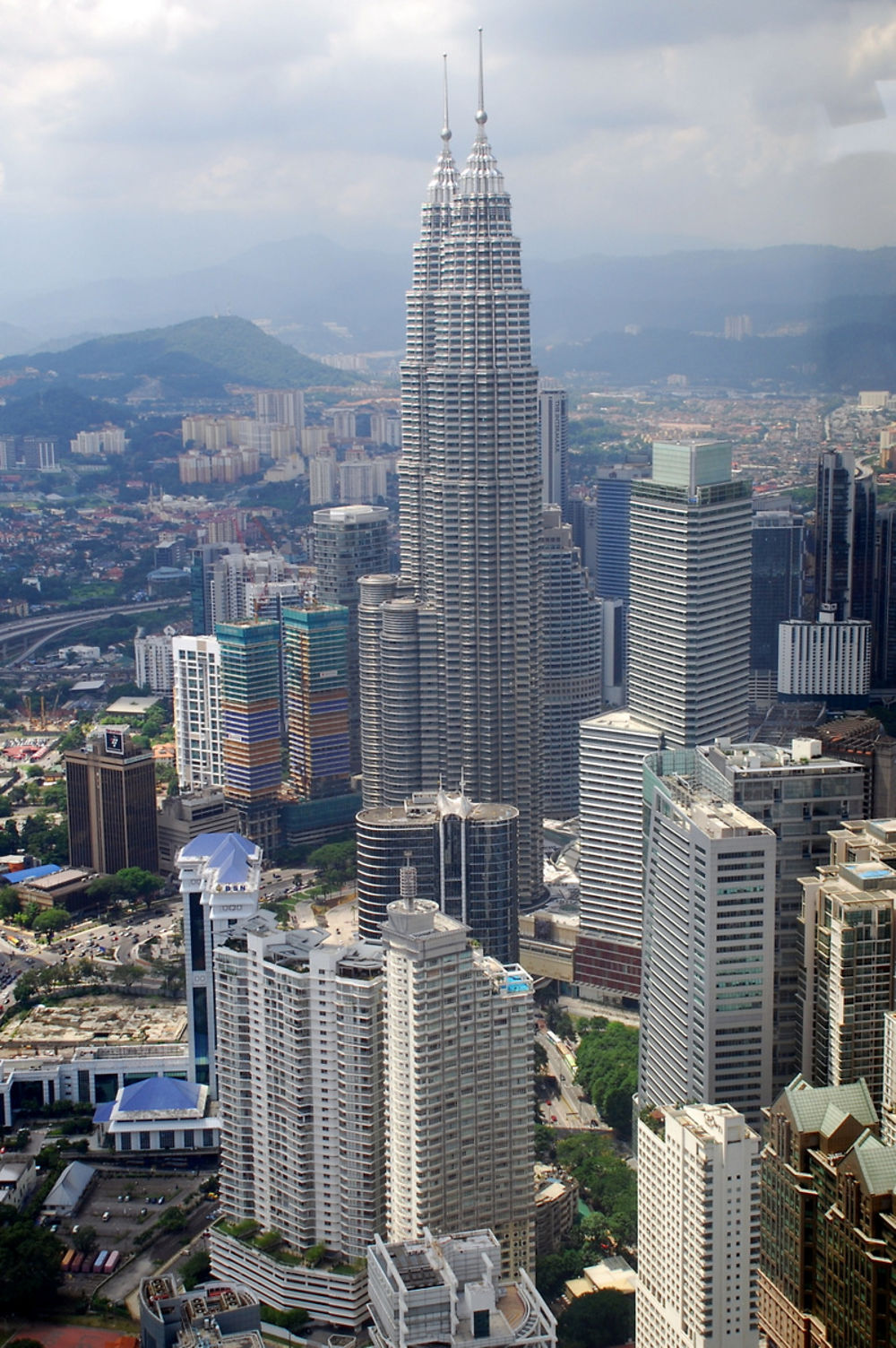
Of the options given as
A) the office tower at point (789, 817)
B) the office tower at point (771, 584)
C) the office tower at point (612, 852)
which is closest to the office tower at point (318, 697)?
the office tower at point (771, 584)

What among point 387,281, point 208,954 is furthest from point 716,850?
point 387,281

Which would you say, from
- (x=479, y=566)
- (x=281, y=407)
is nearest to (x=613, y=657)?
(x=479, y=566)

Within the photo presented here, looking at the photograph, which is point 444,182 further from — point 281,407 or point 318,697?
point 281,407

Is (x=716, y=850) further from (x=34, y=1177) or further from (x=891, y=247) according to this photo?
(x=891, y=247)

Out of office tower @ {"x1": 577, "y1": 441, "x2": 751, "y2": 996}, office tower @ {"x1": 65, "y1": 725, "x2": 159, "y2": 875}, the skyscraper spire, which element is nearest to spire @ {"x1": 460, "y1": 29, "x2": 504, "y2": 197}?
the skyscraper spire

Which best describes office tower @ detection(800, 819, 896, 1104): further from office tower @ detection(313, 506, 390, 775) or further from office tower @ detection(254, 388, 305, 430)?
office tower @ detection(254, 388, 305, 430)
